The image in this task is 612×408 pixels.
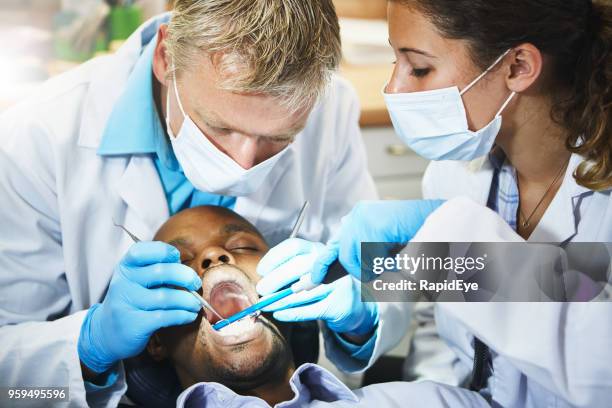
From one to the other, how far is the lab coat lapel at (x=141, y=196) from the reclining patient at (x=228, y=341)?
1.4 inches

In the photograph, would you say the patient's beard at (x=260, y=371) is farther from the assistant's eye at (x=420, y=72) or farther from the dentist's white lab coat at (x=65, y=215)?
the assistant's eye at (x=420, y=72)

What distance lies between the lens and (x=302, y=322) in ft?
4.13

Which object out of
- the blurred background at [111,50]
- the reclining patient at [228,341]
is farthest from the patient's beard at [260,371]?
the blurred background at [111,50]

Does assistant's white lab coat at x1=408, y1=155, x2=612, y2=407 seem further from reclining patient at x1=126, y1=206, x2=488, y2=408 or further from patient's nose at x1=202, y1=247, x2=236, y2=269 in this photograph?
patient's nose at x1=202, y1=247, x2=236, y2=269

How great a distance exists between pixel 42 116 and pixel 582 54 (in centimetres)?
87

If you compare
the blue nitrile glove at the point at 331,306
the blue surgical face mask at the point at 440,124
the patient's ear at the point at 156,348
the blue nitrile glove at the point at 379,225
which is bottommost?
the patient's ear at the point at 156,348

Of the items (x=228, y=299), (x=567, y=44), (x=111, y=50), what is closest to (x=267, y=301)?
(x=228, y=299)

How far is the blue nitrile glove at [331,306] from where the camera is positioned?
3.71 ft

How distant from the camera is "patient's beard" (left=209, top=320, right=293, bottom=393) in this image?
3.67 feet

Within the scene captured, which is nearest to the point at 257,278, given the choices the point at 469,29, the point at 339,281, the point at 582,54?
the point at 339,281

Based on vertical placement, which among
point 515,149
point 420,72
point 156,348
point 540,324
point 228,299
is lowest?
point 156,348

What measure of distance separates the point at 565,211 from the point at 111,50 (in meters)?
1.21

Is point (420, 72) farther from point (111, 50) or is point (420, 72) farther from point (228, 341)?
point (111, 50)

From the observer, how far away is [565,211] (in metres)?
1.13
